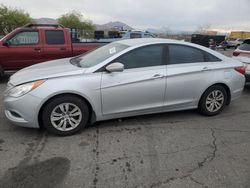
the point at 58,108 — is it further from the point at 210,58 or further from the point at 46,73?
the point at 210,58

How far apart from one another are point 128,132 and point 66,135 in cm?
100

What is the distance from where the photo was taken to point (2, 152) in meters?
3.54

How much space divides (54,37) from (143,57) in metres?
4.82

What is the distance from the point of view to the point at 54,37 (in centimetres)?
840

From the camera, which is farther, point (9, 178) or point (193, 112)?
point (193, 112)

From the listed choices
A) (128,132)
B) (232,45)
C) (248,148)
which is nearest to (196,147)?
(248,148)

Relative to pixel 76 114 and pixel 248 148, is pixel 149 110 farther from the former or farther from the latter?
pixel 248 148

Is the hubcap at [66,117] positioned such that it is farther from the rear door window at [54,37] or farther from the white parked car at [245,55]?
the white parked car at [245,55]

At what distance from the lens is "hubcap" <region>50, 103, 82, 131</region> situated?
400 cm

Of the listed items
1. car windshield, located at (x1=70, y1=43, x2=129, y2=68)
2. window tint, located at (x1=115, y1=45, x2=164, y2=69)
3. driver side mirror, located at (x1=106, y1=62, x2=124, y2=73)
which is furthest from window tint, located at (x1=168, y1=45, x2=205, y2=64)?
driver side mirror, located at (x1=106, y1=62, x2=124, y2=73)

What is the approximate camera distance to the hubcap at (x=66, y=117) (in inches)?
157

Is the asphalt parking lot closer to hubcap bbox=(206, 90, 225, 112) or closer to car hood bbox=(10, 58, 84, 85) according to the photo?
hubcap bbox=(206, 90, 225, 112)

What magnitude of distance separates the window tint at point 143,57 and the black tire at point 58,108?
96 centimetres

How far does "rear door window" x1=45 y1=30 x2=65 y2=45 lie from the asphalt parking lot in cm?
415
